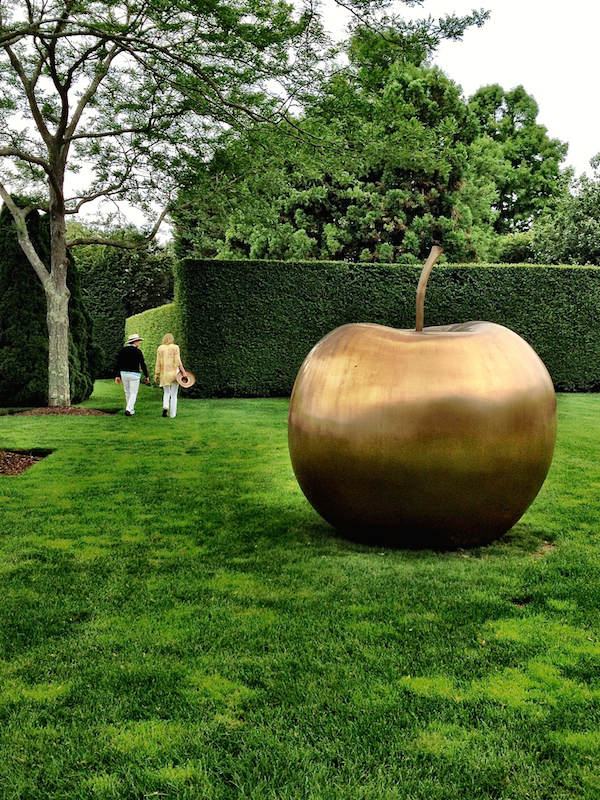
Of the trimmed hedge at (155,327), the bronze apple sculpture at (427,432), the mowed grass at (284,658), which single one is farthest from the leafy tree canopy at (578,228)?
the bronze apple sculpture at (427,432)

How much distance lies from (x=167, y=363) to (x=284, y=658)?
1104 centimetres

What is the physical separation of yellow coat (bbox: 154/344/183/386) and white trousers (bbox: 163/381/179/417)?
162 mm

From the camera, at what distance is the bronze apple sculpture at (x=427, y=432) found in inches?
200

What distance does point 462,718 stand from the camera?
10.5ft

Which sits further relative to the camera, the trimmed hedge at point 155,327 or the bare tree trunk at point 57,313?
the trimmed hedge at point 155,327

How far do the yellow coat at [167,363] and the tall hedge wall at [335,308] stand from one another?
4.51 m

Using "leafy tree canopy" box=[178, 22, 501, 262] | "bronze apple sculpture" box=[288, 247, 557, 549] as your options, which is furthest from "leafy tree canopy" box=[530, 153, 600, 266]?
"bronze apple sculpture" box=[288, 247, 557, 549]

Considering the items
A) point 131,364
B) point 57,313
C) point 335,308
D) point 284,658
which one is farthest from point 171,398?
point 284,658

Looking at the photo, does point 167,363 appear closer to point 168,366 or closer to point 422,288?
point 168,366

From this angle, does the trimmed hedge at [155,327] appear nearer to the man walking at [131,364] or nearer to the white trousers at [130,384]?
the white trousers at [130,384]

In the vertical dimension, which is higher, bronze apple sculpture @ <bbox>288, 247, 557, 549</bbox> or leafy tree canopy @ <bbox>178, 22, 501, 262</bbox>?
leafy tree canopy @ <bbox>178, 22, 501, 262</bbox>

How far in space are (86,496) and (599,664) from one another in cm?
578

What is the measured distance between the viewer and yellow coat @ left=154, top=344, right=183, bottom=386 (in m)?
14.1

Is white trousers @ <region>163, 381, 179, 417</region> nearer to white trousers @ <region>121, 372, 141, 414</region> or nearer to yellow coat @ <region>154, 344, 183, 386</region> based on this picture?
yellow coat @ <region>154, 344, 183, 386</region>
